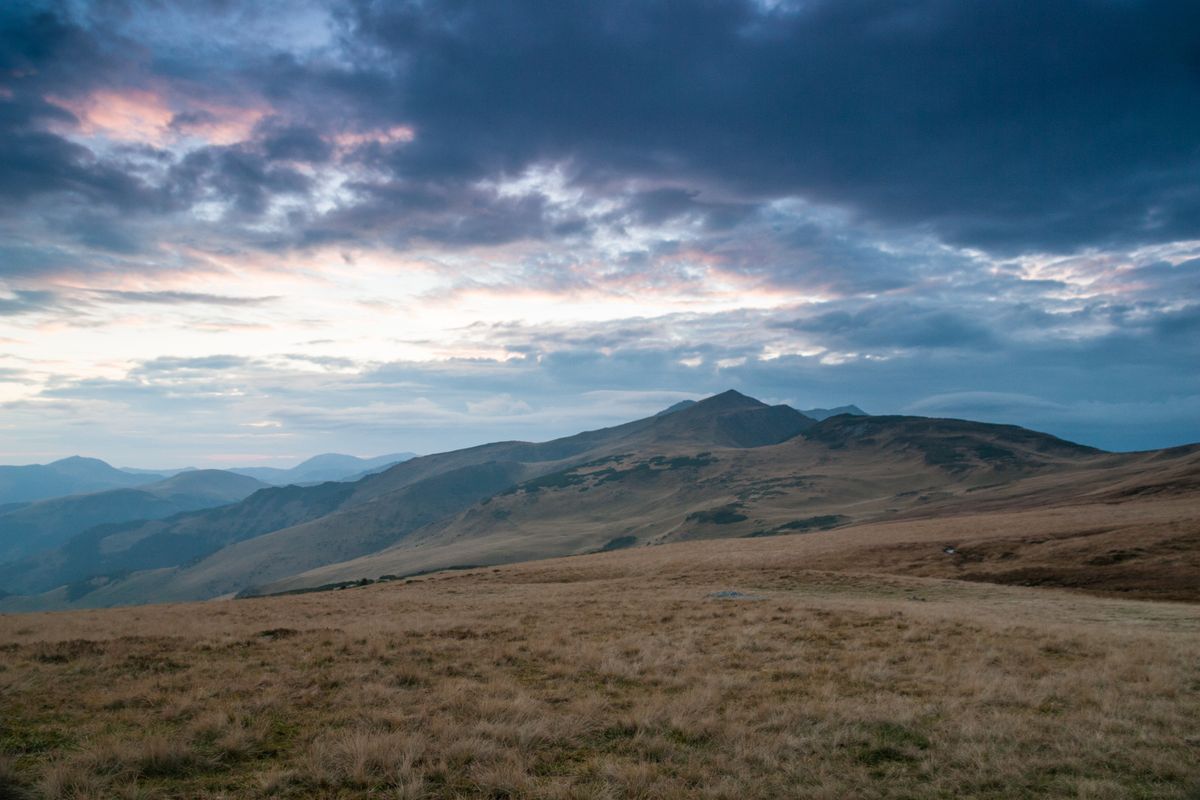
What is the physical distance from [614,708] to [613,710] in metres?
0.15

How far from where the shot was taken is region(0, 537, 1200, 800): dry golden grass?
7.78m

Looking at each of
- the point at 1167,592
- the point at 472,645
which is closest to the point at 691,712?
the point at 472,645

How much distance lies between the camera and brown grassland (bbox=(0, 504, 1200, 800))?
25.6ft

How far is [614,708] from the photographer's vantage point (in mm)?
10844

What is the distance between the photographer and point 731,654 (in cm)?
1500

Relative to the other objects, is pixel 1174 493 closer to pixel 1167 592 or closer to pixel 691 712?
pixel 1167 592

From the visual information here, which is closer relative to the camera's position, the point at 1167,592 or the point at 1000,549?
the point at 1167,592

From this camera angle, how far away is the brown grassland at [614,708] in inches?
307

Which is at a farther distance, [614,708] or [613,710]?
[614,708]

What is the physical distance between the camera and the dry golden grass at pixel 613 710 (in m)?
7.78

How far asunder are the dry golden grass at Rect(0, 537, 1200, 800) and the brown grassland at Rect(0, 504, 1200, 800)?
0.16 feet

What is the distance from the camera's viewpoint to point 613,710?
1070 cm

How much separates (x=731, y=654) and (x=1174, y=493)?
103m

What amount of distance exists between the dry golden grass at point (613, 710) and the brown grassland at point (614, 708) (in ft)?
0.16
